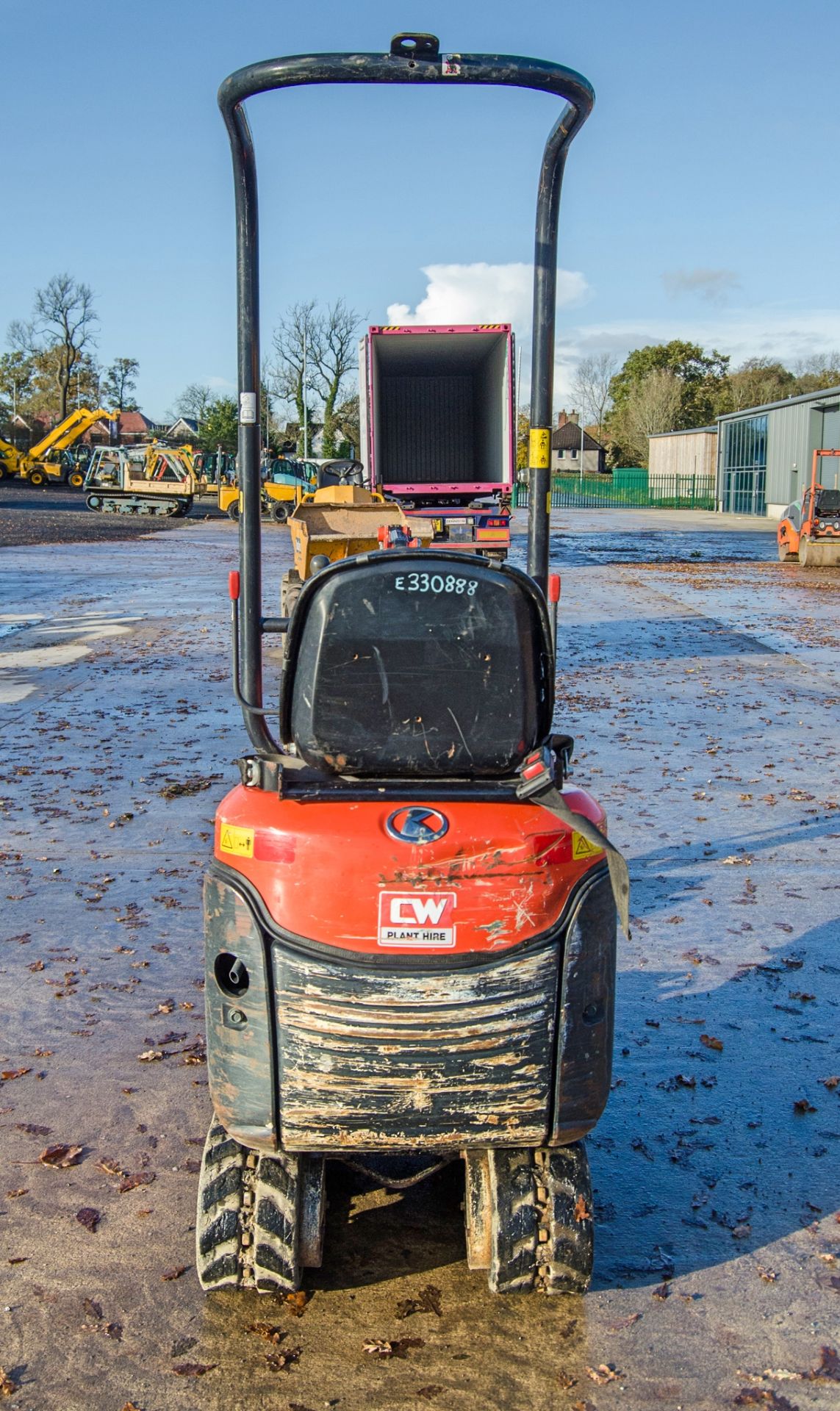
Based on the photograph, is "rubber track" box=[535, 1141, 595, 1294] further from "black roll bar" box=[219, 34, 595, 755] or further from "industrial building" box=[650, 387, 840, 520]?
"industrial building" box=[650, 387, 840, 520]

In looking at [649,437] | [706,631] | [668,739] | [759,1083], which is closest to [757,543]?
[706,631]

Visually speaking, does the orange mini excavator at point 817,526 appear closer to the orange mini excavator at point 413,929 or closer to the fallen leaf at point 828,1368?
the orange mini excavator at point 413,929

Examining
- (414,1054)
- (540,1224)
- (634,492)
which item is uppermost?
(634,492)

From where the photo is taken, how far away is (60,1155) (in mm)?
3914

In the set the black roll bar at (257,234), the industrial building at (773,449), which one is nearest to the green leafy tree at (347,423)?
the industrial building at (773,449)

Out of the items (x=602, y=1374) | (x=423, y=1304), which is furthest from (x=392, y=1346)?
(x=602, y=1374)

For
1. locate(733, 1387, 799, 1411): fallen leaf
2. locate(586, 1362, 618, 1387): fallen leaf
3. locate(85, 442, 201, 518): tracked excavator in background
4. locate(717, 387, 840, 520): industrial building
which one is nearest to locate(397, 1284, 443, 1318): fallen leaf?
locate(586, 1362, 618, 1387): fallen leaf

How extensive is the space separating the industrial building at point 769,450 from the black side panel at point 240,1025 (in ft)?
137

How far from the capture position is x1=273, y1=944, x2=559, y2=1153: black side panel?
295 centimetres

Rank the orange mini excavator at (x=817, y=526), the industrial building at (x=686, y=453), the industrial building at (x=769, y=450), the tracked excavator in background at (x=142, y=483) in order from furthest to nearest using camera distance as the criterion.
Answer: the industrial building at (x=686, y=453) < the industrial building at (x=769, y=450) < the tracked excavator in background at (x=142, y=483) < the orange mini excavator at (x=817, y=526)

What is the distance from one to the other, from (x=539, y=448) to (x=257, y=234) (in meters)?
1.06

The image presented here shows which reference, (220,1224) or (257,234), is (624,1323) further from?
(257,234)

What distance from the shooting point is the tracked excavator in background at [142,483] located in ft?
164

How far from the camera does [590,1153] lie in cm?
395
